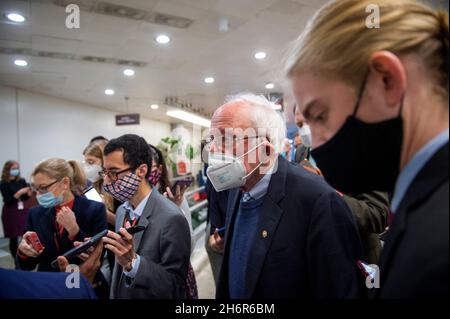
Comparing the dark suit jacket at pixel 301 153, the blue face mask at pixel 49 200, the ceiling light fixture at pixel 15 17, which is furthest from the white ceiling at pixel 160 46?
the blue face mask at pixel 49 200

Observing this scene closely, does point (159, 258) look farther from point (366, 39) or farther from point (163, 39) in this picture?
point (163, 39)

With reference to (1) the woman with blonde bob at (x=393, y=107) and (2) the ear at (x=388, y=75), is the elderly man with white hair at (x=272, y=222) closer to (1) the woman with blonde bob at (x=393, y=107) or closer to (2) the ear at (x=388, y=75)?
(1) the woman with blonde bob at (x=393, y=107)

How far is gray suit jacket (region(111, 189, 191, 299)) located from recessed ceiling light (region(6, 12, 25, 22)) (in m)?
3.87

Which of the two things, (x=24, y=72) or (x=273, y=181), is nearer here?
(x=273, y=181)

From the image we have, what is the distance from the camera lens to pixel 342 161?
2.29 ft

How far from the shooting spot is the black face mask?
591mm

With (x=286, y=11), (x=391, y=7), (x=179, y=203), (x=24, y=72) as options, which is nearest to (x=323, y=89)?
(x=391, y=7)

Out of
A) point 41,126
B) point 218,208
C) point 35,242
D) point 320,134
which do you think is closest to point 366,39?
point 320,134

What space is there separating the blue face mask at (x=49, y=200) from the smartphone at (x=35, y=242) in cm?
26

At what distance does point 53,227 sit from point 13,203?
430cm

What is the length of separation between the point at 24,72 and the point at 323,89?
7.44m

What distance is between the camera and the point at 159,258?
4.78 feet

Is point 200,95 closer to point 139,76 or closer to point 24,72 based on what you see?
point 139,76

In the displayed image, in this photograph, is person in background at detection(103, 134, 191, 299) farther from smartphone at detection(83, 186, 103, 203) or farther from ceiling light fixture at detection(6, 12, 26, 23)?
ceiling light fixture at detection(6, 12, 26, 23)
